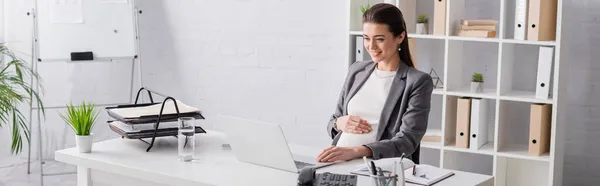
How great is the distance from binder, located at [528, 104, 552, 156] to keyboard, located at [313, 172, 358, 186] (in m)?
1.65

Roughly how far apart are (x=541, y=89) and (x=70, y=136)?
3101 mm

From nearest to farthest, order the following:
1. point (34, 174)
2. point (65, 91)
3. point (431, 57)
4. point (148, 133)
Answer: point (148, 133)
point (431, 57)
point (34, 174)
point (65, 91)

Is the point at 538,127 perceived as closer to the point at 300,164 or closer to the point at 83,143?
the point at 300,164

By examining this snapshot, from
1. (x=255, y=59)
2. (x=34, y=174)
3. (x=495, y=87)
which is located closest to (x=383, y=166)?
(x=495, y=87)

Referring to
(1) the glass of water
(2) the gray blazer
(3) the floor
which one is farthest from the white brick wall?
(1) the glass of water

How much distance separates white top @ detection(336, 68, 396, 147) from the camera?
115 inches

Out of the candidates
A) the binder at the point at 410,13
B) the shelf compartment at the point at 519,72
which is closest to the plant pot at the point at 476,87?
the shelf compartment at the point at 519,72

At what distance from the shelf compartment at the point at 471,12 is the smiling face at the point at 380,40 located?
1010 millimetres

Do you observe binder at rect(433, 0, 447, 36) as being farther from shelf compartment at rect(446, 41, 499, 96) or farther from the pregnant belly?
the pregnant belly

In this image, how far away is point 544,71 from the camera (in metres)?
3.61

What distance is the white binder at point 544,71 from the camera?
11.8 ft

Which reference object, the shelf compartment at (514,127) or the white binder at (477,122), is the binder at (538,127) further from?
the white binder at (477,122)

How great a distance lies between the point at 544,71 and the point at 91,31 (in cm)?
260

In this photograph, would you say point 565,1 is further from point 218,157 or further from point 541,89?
point 218,157
